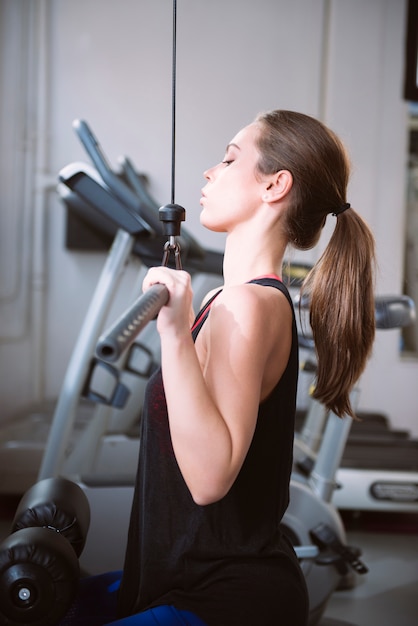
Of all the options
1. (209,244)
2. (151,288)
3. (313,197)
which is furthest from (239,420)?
(209,244)

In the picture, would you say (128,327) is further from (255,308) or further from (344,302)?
(344,302)

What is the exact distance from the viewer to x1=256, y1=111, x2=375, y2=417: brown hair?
3.06 ft

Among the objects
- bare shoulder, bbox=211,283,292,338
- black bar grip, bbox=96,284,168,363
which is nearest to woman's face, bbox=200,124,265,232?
bare shoulder, bbox=211,283,292,338

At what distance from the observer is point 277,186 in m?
0.92

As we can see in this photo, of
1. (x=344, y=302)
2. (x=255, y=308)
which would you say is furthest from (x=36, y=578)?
(x=344, y=302)

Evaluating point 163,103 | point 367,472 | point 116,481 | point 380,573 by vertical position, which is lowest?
point 380,573

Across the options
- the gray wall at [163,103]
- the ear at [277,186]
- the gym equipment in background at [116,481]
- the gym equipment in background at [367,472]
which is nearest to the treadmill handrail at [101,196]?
the gym equipment in background at [116,481]

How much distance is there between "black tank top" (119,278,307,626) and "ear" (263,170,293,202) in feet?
0.39

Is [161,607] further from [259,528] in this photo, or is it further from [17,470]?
[17,470]

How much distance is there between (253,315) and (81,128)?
54.3 inches

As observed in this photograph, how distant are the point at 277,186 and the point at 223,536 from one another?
0.47 m

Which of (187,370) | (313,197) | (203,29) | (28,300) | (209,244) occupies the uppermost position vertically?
(203,29)

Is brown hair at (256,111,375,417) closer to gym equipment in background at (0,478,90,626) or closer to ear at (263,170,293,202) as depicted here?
ear at (263,170,293,202)

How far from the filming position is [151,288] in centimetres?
74
